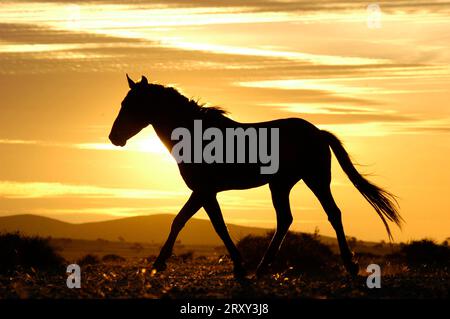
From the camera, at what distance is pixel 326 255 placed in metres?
21.8

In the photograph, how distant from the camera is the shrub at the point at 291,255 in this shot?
61.6 ft

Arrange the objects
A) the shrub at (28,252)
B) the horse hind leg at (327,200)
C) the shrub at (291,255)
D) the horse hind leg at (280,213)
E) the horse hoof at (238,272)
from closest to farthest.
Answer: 1. the horse hoof at (238,272)
2. the horse hind leg at (280,213)
3. the horse hind leg at (327,200)
4. the shrub at (291,255)
5. the shrub at (28,252)

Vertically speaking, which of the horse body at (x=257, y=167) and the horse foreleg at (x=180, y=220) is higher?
the horse body at (x=257, y=167)

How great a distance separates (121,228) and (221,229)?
79990mm

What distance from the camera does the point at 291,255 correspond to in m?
19.4

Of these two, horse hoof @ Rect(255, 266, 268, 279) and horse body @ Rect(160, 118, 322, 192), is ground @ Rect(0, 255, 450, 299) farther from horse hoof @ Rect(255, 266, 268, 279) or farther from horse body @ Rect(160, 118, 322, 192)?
horse body @ Rect(160, 118, 322, 192)

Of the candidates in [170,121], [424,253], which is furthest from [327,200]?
[424,253]

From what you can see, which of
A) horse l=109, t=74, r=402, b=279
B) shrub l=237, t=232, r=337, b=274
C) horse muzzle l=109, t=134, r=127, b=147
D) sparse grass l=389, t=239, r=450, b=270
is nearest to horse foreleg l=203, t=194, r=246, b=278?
horse l=109, t=74, r=402, b=279

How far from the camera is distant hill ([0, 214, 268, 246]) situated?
86812 mm

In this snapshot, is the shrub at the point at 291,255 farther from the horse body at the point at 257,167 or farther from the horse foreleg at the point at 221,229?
the horse foreleg at the point at 221,229

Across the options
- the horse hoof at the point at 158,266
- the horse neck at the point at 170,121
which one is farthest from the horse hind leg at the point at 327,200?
the horse hoof at the point at 158,266

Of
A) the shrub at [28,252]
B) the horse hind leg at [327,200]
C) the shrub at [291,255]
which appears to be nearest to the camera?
the horse hind leg at [327,200]

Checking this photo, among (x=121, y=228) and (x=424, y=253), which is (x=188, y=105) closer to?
(x=424, y=253)
